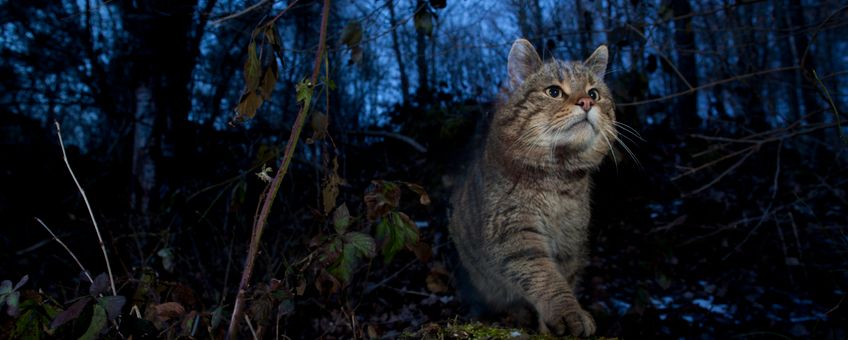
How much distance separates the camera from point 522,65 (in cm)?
321

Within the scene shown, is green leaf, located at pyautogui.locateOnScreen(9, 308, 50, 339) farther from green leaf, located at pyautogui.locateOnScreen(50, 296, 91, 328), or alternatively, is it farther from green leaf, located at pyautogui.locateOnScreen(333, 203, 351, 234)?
green leaf, located at pyautogui.locateOnScreen(333, 203, 351, 234)

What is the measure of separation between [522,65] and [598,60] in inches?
18.0

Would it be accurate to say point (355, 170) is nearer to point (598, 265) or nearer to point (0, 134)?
point (598, 265)

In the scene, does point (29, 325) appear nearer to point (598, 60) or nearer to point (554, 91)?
point (554, 91)

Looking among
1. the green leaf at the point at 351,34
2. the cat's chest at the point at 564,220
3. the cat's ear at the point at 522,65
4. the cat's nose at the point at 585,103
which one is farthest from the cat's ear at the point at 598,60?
the green leaf at the point at 351,34

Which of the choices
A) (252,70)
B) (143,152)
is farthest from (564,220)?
(143,152)

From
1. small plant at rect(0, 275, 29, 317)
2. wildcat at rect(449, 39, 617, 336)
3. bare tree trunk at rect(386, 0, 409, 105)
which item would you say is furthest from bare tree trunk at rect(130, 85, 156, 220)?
small plant at rect(0, 275, 29, 317)

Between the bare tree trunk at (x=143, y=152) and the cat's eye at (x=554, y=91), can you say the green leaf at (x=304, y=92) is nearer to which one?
the cat's eye at (x=554, y=91)

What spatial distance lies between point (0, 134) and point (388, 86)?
4809 mm

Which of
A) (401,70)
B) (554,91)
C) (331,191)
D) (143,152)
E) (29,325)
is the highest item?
(401,70)

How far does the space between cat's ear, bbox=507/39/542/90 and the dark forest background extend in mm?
515

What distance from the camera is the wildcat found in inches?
110

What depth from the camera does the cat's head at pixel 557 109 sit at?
2.82m

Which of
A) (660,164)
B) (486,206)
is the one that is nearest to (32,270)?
(486,206)
